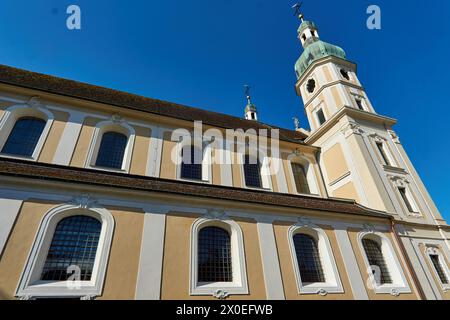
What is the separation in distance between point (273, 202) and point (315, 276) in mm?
3326

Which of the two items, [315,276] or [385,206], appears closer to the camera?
[315,276]

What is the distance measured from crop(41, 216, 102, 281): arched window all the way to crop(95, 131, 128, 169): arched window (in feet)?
13.5

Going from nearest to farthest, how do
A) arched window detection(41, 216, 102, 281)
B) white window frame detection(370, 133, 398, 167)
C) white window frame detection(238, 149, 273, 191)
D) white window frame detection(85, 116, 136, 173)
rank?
arched window detection(41, 216, 102, 281), white window frame detection(85, 116, 136, 173), white window frame detection(238, 149, 273, 191), white window frame detection(370, 133, 398, 167)

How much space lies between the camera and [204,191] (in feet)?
33.7

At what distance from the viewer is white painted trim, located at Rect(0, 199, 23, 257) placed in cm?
650

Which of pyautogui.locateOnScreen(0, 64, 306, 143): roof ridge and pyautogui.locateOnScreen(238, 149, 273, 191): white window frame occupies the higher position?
pyautogui.locateOnScreen(0, 64, 306, 143): roof ridge

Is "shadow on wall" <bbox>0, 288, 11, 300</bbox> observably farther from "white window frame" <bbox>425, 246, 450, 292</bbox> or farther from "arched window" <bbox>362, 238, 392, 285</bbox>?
"white window frame" <bbox>425, 246, 450, 292</bbox>

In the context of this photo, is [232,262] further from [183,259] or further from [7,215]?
[7,215]

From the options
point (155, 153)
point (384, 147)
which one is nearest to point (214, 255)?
point (155, 153)

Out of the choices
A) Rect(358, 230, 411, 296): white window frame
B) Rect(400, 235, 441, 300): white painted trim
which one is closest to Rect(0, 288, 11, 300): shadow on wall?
Rect(358, 230, 411, 296): white window frame

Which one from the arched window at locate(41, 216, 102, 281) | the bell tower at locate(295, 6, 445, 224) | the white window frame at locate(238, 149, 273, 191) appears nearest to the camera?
the arched window at locate(41, 216, 102, 281)

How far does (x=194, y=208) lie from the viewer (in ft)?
30.0

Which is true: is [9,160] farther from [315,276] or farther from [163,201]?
[315,276]
